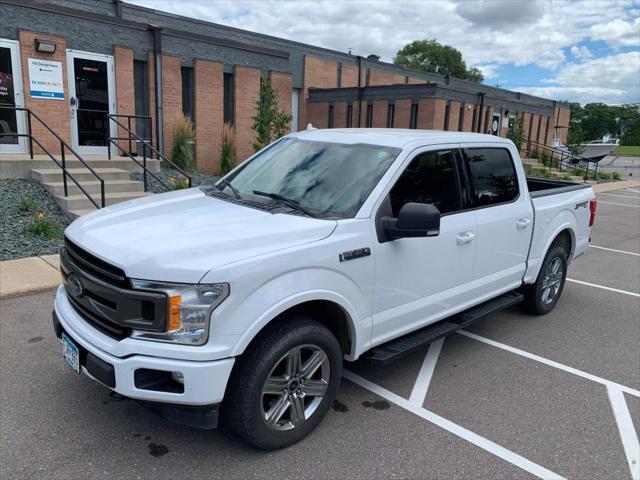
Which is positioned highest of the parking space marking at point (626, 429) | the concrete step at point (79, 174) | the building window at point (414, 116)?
the building window at point (414, 116)

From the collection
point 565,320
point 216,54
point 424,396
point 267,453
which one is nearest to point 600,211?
point 565,320

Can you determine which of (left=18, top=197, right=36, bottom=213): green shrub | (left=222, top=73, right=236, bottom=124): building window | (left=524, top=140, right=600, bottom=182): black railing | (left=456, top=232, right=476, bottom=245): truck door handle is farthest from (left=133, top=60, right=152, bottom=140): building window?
(left=524, top=140, right=600, bottom=182): black railing

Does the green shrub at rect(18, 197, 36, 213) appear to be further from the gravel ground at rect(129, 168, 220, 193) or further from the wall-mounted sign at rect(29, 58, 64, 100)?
the wall-mounted sign at rect(29, 58, 64, 100)

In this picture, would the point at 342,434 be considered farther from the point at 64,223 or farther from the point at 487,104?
the point at 487,104

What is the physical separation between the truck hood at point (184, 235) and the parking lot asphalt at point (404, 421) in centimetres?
97

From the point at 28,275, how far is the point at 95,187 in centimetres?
405

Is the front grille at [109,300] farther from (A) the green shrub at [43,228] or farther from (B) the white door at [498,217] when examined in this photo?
(A) the green shrub at [43,228]

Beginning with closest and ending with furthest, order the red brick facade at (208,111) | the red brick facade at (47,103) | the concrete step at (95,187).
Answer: the concrete step at (95,187) < the red brick facade at (47,103) < the red brick facade at (208,111)

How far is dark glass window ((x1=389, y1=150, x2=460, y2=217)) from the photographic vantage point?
3682 millimetres

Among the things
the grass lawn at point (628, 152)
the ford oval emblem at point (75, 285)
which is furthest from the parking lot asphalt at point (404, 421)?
the grass lawn at point (628, 152)

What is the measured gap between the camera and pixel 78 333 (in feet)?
9.87

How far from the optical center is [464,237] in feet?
13.4

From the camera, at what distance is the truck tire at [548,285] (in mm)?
5500

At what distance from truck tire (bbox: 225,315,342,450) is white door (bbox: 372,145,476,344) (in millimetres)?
494
